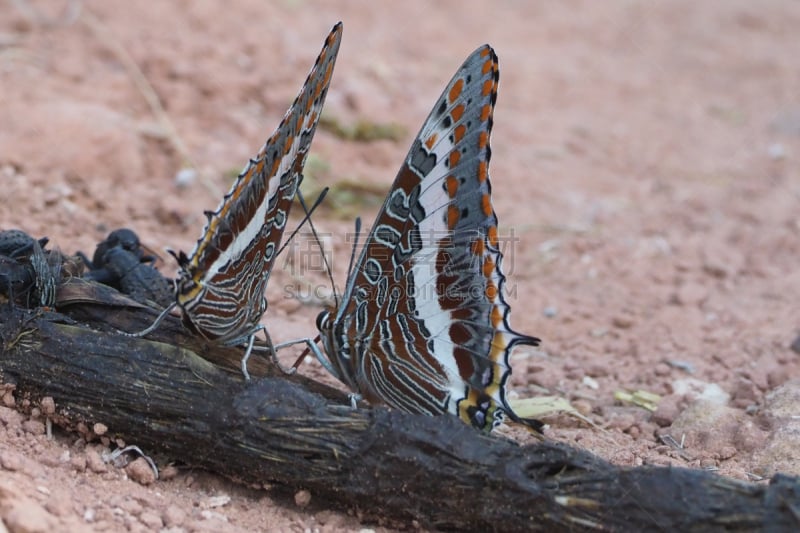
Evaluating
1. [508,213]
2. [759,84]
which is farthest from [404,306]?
[759,84]

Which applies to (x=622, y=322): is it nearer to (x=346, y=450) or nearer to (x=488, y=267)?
(x=488, y=267)

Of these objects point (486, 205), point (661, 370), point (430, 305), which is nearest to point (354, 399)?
point (430, 305)

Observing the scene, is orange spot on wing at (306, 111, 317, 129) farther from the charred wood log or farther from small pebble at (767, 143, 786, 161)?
small pebble at (767, 143, 786, 161)

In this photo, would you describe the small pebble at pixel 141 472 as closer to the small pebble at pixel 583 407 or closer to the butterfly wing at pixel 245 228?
the butterfly wing at pixel 245 228

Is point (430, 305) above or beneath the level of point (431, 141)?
beneath

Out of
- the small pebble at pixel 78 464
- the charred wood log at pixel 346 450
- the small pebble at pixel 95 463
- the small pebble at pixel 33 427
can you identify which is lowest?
the small pebble at pixel 78 464

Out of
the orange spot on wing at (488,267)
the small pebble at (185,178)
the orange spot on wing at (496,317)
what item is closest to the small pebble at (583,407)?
A: the orange spot on wing at (496,317)

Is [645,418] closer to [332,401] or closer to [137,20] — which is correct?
[332,401]
